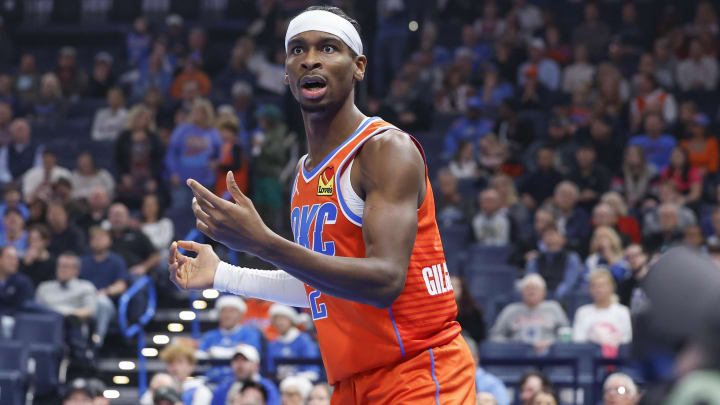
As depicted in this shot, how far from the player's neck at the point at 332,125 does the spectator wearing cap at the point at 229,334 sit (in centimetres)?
689

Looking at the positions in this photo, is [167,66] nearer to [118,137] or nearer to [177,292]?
[118,137]

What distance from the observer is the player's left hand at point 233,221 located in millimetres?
3221

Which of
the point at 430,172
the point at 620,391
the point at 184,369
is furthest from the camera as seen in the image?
the point at 430,172

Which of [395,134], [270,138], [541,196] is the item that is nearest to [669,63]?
[541,196]

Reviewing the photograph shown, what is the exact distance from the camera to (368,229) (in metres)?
3.59

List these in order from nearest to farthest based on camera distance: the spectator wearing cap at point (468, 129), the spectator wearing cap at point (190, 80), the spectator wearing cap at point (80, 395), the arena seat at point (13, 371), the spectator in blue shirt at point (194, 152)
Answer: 1. the spectator wearing cap at point (80, 395)
2. the arena seat at point (13, 371)
3. the spectator in blue shirt at point (194, 152)
4. the spectator wearing cap at point (468, 129)
5. the spectator wearing cap at point (190, 80)

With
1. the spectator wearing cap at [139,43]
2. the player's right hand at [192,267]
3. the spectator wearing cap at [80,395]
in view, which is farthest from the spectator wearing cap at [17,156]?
the player's right hand at [192,267]

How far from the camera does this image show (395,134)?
3760mm

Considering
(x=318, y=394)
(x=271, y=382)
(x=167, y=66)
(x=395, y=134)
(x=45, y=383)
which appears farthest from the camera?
(x=167, y=66)

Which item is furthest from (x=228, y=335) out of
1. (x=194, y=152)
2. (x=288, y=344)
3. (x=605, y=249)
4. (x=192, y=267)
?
(x=192, y=267)

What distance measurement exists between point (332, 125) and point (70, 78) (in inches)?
567

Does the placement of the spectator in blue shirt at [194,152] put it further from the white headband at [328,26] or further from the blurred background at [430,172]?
the white headband at [328,26]

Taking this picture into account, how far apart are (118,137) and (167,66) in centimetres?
310

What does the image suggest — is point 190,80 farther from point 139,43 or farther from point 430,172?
point 430,172
